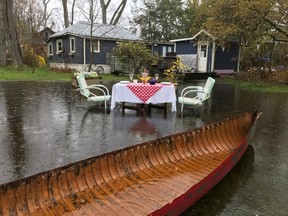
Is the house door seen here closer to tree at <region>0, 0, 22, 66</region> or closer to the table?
tree at <region>0, 0, 22, 66</region>

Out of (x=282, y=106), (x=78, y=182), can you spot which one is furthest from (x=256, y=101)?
(x=78, y=182)

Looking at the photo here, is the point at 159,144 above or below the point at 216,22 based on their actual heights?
below

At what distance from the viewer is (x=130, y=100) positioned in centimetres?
707

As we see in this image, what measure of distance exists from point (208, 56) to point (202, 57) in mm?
564

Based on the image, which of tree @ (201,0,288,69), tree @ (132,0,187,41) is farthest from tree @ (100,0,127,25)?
tree @ (201,0,288,69)

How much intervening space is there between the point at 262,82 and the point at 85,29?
14.2 metres

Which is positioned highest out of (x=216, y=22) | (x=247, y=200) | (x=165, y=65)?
(x=216, y=22)

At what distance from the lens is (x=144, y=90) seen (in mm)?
6941

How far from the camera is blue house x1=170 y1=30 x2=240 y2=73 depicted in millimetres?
21344

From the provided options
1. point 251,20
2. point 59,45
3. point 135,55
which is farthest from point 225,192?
point 59,45

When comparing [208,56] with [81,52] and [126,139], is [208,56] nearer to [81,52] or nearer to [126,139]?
[81,52]

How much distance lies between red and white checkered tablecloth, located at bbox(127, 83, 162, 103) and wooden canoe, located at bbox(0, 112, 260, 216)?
3072mm

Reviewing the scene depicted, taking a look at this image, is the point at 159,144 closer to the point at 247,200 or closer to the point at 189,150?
the point at 189,150

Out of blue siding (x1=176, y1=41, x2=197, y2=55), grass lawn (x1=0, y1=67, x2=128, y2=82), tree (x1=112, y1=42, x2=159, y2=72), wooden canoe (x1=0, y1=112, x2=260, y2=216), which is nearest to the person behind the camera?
wooden canoe (x1=0, y1=112, x2=260, y2=216)
